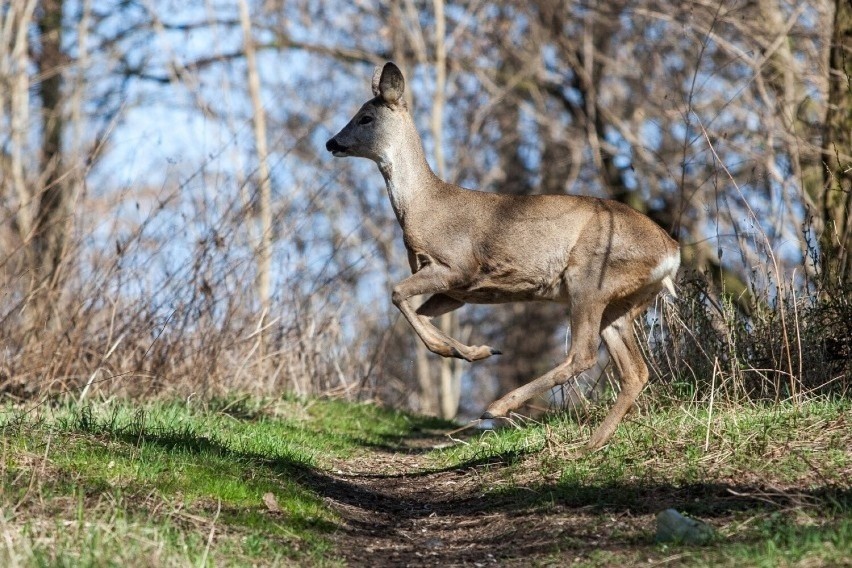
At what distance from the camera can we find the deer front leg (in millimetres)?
6676

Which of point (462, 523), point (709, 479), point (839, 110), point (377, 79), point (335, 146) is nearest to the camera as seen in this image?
point (709, 479)

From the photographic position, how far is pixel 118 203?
28.3ft

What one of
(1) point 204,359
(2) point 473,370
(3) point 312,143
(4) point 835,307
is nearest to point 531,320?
(2) point 473,370

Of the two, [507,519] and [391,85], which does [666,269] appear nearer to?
[507,519]

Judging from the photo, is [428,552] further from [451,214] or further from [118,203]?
[118,203]

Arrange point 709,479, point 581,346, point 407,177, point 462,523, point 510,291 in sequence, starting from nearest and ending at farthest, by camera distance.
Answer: point 709,479 → point 462,523 → point 581,346 → point 510,291 → point 407,177

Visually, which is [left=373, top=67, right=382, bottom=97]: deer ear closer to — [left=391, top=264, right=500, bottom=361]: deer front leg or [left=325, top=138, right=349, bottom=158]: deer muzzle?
[left=325, top=138, right=349, bottom=158]: deer muzzle

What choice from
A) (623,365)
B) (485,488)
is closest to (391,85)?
(623,365)

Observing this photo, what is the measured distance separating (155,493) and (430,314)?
2563 mm

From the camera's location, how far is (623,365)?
6.98m

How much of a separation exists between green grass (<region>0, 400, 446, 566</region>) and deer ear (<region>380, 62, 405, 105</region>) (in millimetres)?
2464

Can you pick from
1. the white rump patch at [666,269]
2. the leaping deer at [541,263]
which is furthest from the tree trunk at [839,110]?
the leaping deer at [541,263]

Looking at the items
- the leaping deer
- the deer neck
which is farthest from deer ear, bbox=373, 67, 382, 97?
the leaping deer

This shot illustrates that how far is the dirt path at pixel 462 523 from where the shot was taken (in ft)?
15.8
